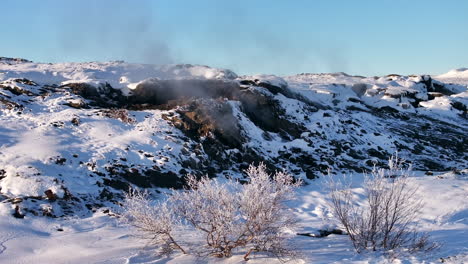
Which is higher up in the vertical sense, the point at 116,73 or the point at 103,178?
the point at 116,73

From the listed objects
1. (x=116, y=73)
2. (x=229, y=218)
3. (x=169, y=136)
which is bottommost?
(x=229, y=218)

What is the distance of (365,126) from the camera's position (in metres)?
28.4

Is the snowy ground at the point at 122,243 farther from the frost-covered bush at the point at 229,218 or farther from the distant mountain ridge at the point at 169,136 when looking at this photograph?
the distant mountain ridge at the point at 169,136

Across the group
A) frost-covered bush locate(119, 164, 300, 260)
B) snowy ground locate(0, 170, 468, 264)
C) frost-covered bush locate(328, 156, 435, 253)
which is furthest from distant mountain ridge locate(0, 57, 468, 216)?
frost-covered bush locate(328, 156, 435, 253)

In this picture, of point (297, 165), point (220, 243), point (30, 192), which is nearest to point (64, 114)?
point (30, 192)

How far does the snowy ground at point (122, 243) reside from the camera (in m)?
8.99

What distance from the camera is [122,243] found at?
10.2m

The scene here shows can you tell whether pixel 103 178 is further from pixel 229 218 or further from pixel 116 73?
pixel 116 73

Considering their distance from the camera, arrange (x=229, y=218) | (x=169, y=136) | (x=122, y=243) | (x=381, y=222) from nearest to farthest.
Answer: (x=229, y=218) → (x=381, y=222) → (x=122, y=243) → (x=169, y=136)

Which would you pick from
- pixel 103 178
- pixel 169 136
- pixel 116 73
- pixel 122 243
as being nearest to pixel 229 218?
pixel 122 243

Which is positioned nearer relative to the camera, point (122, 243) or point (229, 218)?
point (229, 218)

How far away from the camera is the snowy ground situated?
8992 mm

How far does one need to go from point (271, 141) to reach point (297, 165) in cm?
271

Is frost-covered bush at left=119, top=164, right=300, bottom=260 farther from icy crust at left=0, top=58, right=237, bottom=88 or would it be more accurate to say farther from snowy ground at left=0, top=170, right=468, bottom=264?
icy crust at left=0, top=58, right=237, bottom=88
